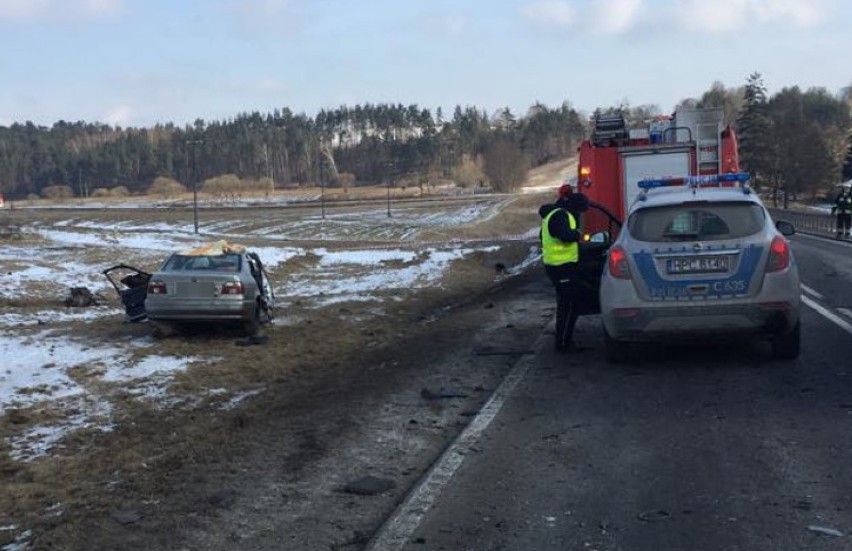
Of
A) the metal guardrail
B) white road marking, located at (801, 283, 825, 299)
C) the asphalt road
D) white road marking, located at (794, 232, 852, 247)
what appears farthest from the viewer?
the metal guardrail

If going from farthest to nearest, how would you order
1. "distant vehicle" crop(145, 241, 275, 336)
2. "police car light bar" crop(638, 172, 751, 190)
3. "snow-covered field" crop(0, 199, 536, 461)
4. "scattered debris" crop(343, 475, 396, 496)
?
1. "distant vehicle" crop(145, 241, 275, 336)
2. "police car light bar" crop(638, 172, 751, 190)
3. "snow-covered field" crop(0, 199, 536, 461)
4. "scattered debris" crop(343, 475, 396, 496)

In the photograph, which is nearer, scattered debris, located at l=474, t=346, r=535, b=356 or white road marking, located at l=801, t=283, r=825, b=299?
scattered debris, located at l=474, t=346, r=535, b=356

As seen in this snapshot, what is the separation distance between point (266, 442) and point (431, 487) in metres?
2.03

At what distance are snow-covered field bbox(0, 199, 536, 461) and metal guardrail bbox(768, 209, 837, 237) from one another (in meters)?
14.8

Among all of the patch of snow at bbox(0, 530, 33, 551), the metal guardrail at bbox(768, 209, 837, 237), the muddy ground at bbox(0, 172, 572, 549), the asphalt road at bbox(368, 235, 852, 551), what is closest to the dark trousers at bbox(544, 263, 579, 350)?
the muddy ground at bbox(0, 172, 572, 549)

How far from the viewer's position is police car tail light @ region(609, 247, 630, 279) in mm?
9459

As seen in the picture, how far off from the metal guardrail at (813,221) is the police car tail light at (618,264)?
101 feet

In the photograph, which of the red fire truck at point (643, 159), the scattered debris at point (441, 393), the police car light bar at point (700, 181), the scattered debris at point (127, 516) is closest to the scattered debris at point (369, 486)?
the scattered debris at point (127, 516)

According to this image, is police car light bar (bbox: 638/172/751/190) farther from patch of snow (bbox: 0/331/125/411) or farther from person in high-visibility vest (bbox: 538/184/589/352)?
patch of snow (bbox: 0/331/125/411)

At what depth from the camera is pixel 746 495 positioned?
5.49 meters

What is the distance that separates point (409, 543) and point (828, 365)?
6.02m

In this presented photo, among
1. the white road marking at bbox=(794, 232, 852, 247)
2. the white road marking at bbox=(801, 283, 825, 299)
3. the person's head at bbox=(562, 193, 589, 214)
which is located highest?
the person's head at bbox=(562, 193, 589, 214)

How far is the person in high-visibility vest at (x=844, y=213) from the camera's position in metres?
34.7

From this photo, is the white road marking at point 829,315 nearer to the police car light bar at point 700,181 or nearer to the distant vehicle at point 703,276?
the police car light bar at point 700,181
